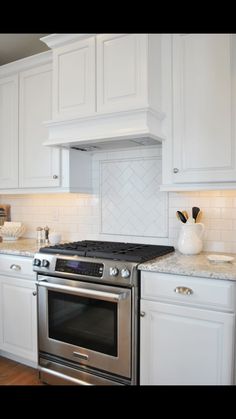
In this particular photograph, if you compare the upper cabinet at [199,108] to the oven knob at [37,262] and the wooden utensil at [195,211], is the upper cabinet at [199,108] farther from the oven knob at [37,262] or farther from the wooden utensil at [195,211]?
the oven knob at [37,262]

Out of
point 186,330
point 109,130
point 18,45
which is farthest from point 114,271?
point 18,45

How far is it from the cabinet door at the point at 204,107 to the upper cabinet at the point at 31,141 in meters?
0.90

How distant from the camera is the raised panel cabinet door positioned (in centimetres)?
213

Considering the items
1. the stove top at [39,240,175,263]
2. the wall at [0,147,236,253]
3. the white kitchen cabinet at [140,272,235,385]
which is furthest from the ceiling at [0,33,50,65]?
the white kitchen cabinet at [140,272,235,385]

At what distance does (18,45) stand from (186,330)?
107 inches

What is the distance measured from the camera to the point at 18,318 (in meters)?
2.37

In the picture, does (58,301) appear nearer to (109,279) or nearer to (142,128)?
(109,279)

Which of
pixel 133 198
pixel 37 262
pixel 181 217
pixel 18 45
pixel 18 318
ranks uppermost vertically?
pixel 18 45

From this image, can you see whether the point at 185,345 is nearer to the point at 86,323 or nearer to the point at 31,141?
the point at 86,323

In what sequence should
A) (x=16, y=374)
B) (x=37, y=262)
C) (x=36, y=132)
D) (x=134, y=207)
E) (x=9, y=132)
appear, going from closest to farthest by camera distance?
(x=37, y=262), (x=16, y=374), (x=134, y=207), (x=36, y=132), (x=9, y=132)

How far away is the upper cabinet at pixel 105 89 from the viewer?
75.9 inches

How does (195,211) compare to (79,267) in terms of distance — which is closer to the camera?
(79,267)

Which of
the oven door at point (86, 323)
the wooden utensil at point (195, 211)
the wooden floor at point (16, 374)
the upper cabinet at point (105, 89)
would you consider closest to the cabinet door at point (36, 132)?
the upper cabinet at point (105, 89)

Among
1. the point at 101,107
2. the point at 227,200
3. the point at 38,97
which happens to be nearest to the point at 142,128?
the point at 101,107
